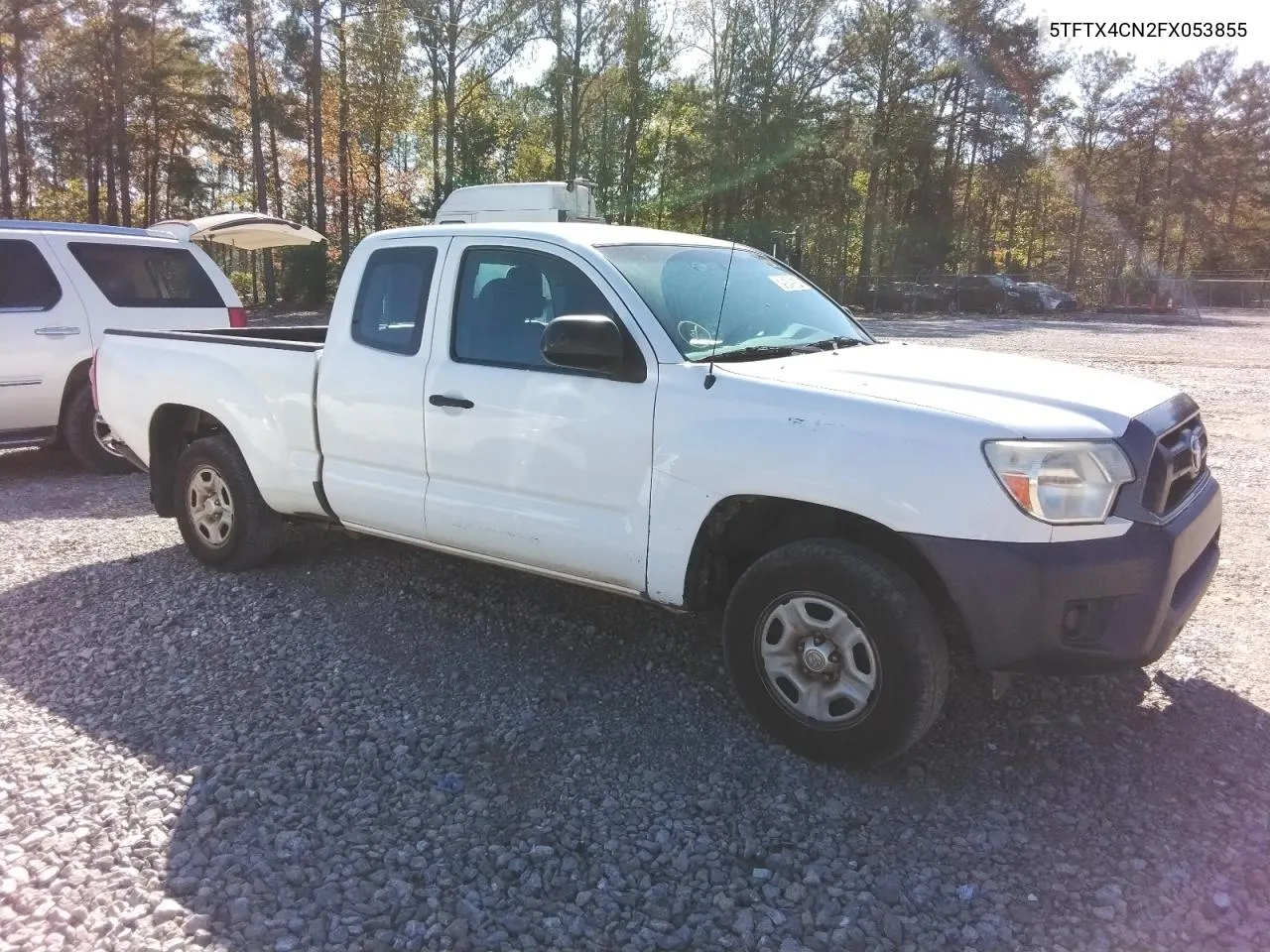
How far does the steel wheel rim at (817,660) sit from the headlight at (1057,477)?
0.68 metres

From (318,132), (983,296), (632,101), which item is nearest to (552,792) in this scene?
(318,132)

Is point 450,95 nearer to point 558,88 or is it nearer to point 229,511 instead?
point 558,88

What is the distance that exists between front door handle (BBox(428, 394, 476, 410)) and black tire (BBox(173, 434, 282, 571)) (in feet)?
4.92

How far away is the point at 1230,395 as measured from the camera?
12.2m

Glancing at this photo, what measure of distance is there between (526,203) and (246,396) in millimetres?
7503

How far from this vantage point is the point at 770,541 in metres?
3.67

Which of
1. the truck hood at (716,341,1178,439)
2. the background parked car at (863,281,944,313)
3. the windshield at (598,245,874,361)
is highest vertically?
the background parked car at (863,281,944,313)

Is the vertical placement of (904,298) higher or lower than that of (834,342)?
higher

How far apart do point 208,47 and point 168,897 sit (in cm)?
3467

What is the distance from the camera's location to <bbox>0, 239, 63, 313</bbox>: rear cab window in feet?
24.6

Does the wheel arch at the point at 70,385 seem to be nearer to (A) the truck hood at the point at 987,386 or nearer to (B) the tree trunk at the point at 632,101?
(A) the truck hood at the point at 987,386

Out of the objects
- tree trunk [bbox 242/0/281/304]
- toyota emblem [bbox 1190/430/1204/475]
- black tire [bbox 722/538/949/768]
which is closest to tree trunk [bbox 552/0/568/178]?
tree trunk [bbox 242/0/281/304]

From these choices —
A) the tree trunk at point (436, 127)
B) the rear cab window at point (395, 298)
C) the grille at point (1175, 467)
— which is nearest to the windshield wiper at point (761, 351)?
the grille at point (1175, 467)

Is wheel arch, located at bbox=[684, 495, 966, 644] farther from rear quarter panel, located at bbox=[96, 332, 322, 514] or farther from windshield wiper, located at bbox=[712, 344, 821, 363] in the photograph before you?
rear quarter panel, located at bbox=[96, 332, 322, 514]
